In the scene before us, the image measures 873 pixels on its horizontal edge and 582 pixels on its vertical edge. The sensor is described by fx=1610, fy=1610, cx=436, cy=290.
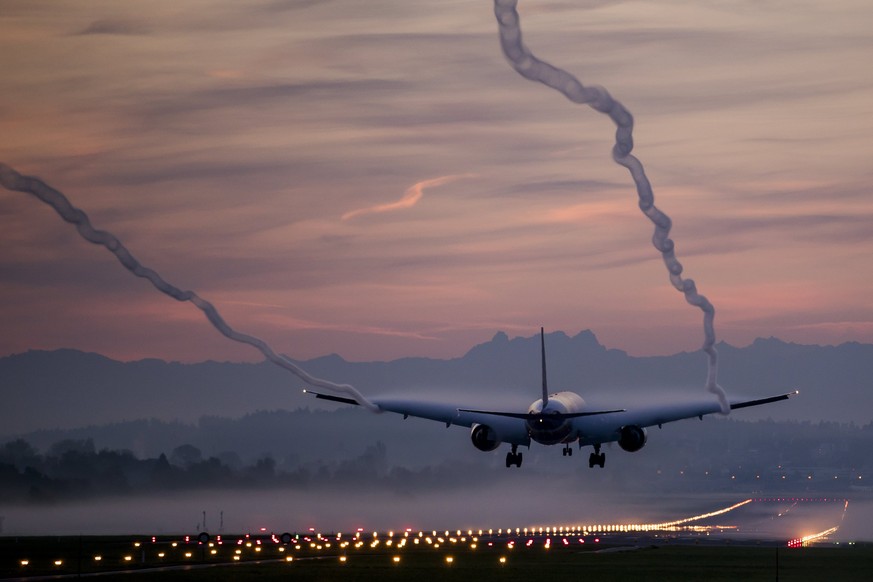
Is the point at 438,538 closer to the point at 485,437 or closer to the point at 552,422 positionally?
the point at 485,437

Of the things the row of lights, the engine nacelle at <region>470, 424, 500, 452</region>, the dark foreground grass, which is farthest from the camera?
the engine nacelle at <region>470, 424, 500, 452</region>

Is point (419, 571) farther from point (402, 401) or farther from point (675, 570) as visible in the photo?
point (402, 401)

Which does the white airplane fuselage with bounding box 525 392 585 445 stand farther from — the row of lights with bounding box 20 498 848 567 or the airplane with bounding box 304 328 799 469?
the row of lights with bounding box 20 498 848 567

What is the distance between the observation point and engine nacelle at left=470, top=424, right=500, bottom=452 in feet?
444

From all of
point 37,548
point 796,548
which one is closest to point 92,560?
point 37,548

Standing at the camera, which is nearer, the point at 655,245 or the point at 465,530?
the point at 655,245

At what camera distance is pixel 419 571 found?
10912cm

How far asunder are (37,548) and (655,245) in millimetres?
60035

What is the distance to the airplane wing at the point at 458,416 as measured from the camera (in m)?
135

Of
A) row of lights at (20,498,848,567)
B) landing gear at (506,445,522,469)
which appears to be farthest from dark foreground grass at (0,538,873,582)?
landing gear at (506,445,522,469)

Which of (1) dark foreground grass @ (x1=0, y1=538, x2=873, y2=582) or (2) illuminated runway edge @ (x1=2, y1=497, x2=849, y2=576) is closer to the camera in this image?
(1) dark foreground grass @ (x1=0, y1=538, x2=873, y2=582)

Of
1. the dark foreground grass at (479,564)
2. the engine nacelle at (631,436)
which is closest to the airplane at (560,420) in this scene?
the engine nacelle at (631,436)

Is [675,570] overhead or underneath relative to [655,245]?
underneath

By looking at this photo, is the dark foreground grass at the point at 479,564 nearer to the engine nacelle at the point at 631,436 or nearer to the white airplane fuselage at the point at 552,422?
the engine nacelle at the point at 631,436
